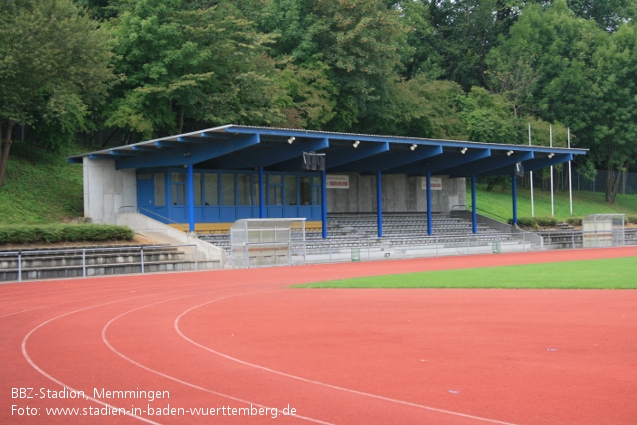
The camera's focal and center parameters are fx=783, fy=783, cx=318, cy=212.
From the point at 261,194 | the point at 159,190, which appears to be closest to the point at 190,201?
the point at 159,190

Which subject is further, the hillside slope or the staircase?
the hillside slope

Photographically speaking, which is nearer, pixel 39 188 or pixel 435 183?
pixel 39 188

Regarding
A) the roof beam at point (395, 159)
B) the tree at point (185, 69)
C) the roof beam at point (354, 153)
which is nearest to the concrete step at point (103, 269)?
the tree at point (185, 69)

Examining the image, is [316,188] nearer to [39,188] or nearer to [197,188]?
[197,188]

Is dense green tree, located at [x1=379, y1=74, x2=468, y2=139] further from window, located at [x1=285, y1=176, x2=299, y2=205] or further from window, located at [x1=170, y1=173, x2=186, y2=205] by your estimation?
window, located at [x1=170, y1=173, x2=186, y2=205]

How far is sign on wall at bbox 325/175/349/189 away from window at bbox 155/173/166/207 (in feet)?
41.5

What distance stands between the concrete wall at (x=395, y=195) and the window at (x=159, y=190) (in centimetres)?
1310

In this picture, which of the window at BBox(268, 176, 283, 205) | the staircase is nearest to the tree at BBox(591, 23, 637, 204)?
the window at BBox(268, 176, 283, 205)

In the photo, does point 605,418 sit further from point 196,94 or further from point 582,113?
point 582,113

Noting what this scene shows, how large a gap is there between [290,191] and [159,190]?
868cm

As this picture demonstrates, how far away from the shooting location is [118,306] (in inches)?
747

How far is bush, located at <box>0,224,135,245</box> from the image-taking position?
30234 millimetres

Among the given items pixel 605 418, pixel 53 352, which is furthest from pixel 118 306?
pixel 605 418

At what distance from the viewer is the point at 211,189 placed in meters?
42.0
